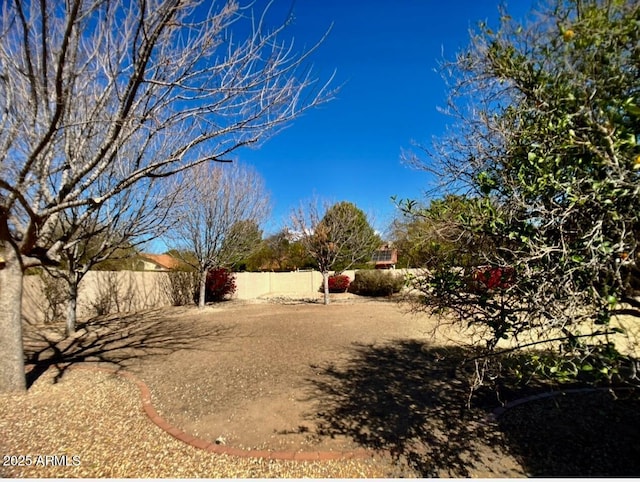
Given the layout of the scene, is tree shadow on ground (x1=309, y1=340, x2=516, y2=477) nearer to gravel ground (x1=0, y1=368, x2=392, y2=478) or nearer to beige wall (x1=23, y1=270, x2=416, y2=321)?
gravel ground (x1=0, y1=368, x2=392, y2=478)

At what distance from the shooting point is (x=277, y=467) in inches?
108

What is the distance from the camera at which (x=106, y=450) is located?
9.81 feet

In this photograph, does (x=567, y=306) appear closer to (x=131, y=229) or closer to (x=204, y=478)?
(x=204, y=478)

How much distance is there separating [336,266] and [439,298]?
824 inches

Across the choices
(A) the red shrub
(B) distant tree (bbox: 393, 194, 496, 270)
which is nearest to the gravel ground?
(B) distant tree (bbox: 393, 194, 496, 270)

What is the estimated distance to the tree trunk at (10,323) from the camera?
4.16 meters

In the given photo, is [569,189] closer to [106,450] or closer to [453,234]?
[453,234]

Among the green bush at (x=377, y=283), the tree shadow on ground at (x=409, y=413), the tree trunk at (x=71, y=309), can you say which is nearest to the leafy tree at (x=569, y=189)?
the tree shadow on ground at (x=409, y=413)

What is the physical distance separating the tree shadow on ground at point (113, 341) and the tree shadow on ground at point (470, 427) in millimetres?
3619

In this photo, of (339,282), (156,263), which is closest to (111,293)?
(339,282)

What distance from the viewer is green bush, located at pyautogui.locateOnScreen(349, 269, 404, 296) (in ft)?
59.2

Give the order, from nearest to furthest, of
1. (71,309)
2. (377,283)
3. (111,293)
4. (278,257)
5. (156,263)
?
(71,309), (111,293), (377,283), (156,263), (278,257)

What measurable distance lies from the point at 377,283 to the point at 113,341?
45.5 feet

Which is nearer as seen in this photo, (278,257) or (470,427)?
(470,427)
